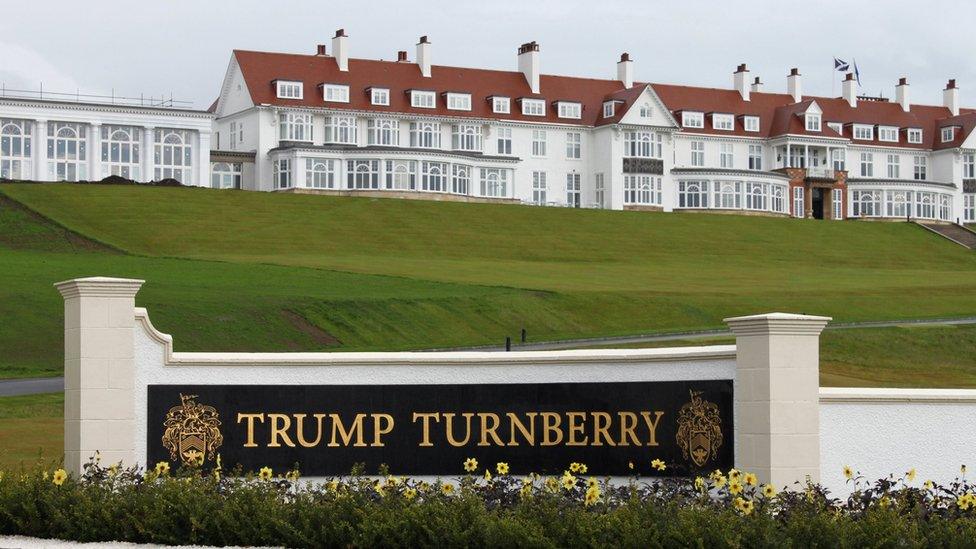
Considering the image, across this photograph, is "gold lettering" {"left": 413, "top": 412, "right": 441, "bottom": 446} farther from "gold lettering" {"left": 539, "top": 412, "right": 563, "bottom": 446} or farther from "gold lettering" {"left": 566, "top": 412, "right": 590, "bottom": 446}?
"gold lettering" {"left": 566, "top": 412, "right": 590, "bottom": 446}

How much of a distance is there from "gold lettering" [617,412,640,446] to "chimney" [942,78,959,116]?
11972 centimetres

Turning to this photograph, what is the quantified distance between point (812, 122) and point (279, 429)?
335 feet

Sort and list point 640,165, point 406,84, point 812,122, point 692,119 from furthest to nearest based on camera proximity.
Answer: point 812,122, point 692,119, point 640,165, point 406,84

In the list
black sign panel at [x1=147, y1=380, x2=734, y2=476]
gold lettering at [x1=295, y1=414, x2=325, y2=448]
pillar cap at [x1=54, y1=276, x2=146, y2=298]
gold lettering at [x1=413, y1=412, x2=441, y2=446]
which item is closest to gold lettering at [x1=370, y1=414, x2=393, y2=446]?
black sign panel at [x1=147, y1=380, x2=734, y2=476]

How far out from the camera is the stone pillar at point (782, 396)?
52.4ft

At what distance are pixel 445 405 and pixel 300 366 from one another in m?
1.75

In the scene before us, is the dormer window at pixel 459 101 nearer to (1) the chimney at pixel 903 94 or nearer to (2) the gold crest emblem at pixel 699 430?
(1) the chimney at pixel 903 94

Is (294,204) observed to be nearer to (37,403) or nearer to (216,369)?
(37,403)

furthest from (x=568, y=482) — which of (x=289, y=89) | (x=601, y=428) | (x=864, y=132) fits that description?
(x=864, y=132)

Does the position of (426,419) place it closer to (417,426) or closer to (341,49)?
(417,426)

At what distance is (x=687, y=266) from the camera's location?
71.2 m

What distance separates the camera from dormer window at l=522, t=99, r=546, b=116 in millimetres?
107275

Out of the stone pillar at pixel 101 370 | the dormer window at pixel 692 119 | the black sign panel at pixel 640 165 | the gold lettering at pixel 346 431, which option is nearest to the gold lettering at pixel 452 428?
the gold lettering at pixel 346 431

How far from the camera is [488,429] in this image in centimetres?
1761
